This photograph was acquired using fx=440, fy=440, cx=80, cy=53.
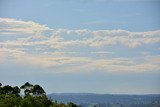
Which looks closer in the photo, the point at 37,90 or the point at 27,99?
the point at 27,99

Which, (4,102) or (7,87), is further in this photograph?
(7,87)

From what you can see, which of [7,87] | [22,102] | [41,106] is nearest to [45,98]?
[41,106]

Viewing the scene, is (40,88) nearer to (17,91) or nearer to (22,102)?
(17,91)

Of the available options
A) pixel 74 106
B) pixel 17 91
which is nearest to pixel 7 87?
pixel 17 91

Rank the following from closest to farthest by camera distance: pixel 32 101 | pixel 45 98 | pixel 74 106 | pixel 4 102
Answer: pixel 4 102 → pixel 32 101 → pixel 45 98 → pixel 74 106

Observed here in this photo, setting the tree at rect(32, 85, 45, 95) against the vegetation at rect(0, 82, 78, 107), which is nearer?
the vegetation at rect(0, 82, 78, 107)

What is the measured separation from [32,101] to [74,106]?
146 feet

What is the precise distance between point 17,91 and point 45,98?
51.7 m

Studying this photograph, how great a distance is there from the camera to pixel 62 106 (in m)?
108

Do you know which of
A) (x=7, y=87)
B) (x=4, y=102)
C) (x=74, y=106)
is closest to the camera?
(x=4, y=102)

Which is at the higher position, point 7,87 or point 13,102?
point 7,87

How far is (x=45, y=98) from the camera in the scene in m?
124

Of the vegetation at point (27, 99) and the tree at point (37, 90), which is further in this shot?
the tree at point (37, 90)

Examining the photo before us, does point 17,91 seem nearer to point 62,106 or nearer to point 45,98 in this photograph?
point 45,98
